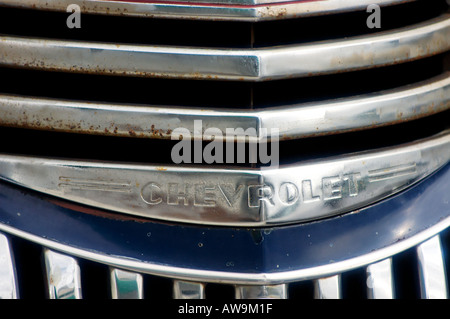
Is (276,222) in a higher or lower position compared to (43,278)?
higher

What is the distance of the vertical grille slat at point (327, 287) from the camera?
141 centimetres

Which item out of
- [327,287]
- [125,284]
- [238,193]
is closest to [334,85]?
[238,193]

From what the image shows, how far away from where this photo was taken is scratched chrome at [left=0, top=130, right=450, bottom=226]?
4.54 ft

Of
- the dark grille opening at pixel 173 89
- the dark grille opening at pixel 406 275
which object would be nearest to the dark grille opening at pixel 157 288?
the dark grille opening at pixel 173 89

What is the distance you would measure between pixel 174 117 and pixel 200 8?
0.84 feet

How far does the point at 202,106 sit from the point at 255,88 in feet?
0.44

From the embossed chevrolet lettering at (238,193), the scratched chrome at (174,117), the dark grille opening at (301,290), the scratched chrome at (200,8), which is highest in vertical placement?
the scratched chrome at (200,8)

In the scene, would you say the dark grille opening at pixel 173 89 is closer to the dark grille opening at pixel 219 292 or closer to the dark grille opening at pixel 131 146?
the dark grille opening at pixel 131 146

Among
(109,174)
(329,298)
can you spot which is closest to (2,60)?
(109,174)

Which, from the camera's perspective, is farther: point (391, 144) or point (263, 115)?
point (391, 144)

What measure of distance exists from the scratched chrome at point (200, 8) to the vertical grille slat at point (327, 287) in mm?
640
